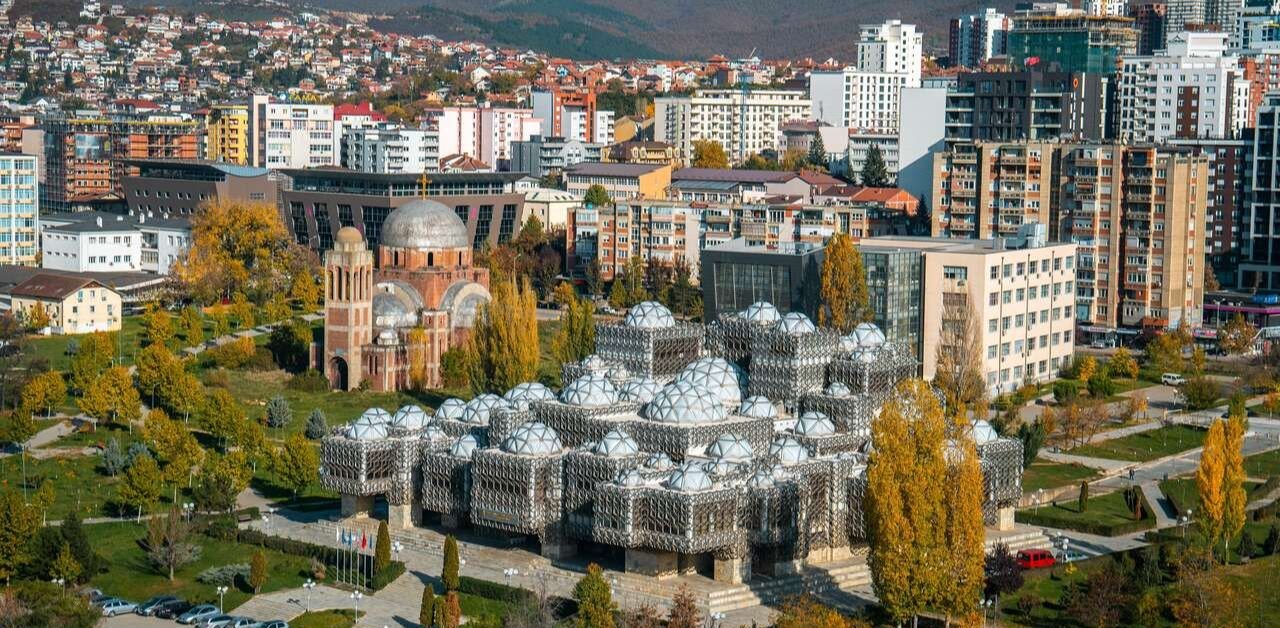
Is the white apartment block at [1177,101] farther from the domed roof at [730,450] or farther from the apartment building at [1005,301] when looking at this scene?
the domed roof at [730,450]

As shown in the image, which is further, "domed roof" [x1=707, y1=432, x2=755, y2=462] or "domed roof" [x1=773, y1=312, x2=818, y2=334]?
"domed roof" [x1=773, y1=312, x2=818, y2=334]

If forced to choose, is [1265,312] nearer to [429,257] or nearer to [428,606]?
[429,257]

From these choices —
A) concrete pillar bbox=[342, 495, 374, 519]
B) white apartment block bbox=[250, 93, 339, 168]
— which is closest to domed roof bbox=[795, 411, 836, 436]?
concrete pillar bbox=[342, 495, 374, 519]

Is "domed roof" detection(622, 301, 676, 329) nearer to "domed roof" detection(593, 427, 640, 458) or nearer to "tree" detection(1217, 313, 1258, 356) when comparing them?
"domed roof" detection(593, 427, 640, 458)

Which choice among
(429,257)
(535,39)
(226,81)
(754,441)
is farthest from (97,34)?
(754,441)

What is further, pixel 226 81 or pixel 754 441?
pixel 226 81
